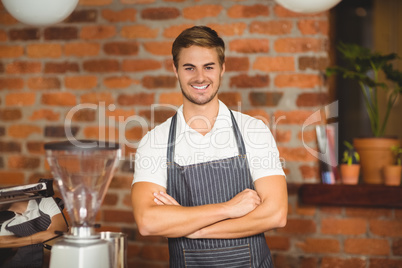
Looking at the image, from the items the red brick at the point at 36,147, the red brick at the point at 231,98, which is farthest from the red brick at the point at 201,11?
the red brick at the point at 36,147

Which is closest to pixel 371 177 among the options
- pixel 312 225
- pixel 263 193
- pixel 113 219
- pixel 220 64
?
pixel 312 225

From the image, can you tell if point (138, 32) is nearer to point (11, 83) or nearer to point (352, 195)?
point (11, 83)

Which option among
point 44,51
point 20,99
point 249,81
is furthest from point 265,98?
point 20,99

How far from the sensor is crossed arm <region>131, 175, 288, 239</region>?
138cm

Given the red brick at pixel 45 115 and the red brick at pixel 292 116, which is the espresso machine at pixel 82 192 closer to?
the red brick at pixel 292 116

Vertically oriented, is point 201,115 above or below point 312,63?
below

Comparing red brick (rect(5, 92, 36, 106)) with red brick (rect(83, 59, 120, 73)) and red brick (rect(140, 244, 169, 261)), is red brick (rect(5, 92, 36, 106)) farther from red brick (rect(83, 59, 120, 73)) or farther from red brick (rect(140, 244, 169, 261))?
red brick (rect(140, 244, 169, 261))

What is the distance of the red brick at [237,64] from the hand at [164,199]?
0.73 m

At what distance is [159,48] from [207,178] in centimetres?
78

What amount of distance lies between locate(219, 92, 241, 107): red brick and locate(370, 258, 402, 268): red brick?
0.88 metres

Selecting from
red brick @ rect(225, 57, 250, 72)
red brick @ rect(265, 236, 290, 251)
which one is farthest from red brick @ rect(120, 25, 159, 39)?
red brick @ rect(265, 236, 290, 251)

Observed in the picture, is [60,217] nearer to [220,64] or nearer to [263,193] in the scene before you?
[263,193]

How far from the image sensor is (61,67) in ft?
7.07

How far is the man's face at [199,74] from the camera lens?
1.60 m
